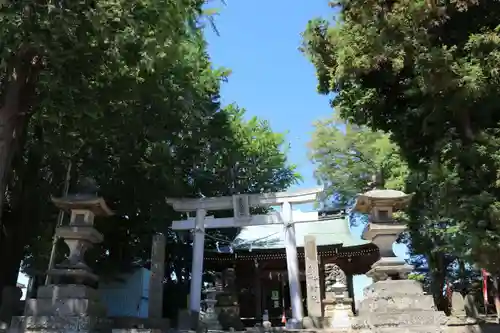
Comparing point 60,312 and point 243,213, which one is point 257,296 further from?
point 60,312

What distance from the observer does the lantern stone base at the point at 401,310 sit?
26.3ft

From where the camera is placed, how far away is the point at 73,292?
8539 millimetres

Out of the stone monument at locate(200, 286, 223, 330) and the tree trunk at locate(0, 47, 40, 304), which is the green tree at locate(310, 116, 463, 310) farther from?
the tree trunk at locate(0, 47, 40, 304)

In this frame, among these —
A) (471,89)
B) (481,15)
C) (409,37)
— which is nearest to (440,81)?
(471,89)

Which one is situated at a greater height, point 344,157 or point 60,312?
point 344,157

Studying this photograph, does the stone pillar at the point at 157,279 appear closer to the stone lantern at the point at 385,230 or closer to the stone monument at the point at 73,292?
the stone monument at the point at 73,292

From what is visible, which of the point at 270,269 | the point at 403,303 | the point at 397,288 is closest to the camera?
Answer: the point at 403,303

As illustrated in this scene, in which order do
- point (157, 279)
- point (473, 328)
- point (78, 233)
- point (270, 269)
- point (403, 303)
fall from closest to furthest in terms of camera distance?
1. point (403, 303)
2. point (78, 233)
3. point (473, 328)
4. point (157, 279)
5. point (270, 269)

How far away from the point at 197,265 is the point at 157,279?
1.54 m

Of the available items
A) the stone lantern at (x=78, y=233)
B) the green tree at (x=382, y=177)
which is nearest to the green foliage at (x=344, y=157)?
the green tree at (x=382, y=177)

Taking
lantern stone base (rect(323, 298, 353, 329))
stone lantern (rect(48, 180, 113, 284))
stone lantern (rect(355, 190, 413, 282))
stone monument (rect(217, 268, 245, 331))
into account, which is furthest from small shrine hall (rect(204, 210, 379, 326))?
stone lantern (rect(48, 180, 113, 284))

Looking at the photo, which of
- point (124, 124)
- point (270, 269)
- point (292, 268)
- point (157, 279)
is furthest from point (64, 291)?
point (270, 269)

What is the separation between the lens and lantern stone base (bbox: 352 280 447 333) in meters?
8.01

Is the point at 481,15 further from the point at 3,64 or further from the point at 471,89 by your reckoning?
the point at 3,64
